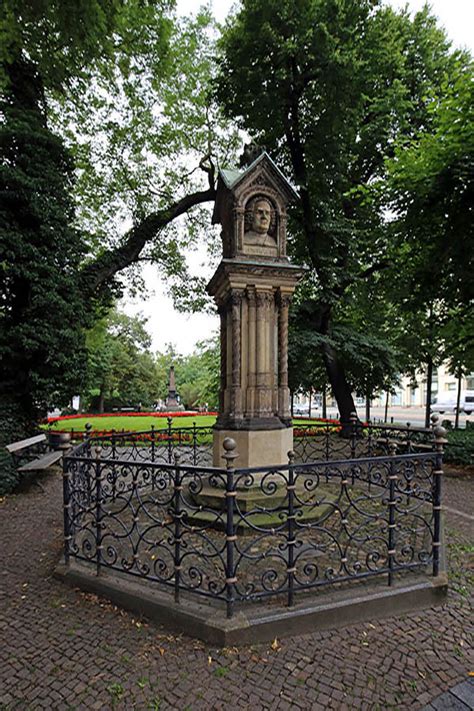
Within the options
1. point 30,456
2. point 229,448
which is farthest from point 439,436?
point 30,456

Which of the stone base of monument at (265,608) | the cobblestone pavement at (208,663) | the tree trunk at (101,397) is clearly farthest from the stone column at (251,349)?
the tree trunk at (101,397)

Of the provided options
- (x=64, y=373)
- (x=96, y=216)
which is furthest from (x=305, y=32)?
(x=64, y=373)

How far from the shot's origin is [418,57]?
13.3 metres

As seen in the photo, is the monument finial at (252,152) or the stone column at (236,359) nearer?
the stone column at (236,359)

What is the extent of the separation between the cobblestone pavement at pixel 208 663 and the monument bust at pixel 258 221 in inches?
202

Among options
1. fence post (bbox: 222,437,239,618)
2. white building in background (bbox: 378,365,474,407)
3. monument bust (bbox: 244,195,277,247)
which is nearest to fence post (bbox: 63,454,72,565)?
fence post (bbox: 222,437,239,618)

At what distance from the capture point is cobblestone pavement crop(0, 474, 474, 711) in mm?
2559

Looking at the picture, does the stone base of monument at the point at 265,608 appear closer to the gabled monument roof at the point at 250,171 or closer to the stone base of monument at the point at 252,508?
the stone base of monument at the point at 252,508

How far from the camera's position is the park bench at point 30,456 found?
8137mm

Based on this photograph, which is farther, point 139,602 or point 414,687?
point 139,602

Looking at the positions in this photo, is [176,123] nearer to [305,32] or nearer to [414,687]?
[305,32]

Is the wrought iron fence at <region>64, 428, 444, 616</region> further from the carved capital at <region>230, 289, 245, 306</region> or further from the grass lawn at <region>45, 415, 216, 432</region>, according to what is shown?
the grass lawn at <region>45, 415, 216, 432</region>

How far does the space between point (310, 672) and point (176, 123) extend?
59.1 feet

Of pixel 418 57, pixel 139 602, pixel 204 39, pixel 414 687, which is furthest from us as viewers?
pixel 204 39
